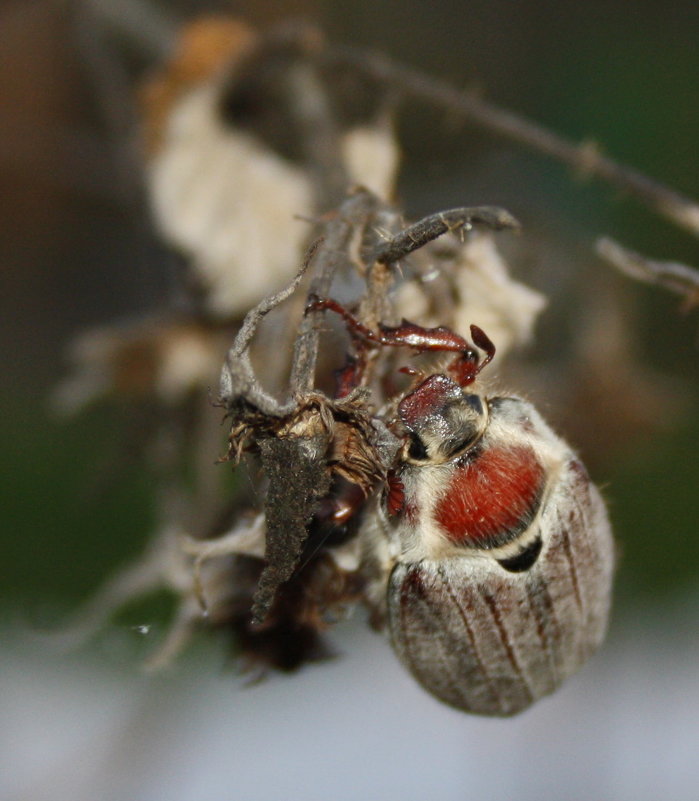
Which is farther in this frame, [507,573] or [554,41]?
[554,41]

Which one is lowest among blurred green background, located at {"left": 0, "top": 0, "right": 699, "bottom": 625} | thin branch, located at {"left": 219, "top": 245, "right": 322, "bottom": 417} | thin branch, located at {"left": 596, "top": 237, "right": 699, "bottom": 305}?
blurred green background, located at {"left": 0, "top": 0, "right": 699, "bottom": 625}

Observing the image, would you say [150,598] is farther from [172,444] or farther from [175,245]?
[175,245]

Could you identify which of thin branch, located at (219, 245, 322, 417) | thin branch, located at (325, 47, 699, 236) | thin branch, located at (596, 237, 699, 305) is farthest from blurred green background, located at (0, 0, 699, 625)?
thin branch, located at (219, 245, 322, 417)

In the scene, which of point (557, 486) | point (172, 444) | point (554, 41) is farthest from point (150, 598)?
point (554, 41)

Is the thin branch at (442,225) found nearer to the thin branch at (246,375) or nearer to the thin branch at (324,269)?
the thin branch at (324,269)

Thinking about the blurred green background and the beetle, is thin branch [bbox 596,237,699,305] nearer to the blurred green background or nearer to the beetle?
the beetle
